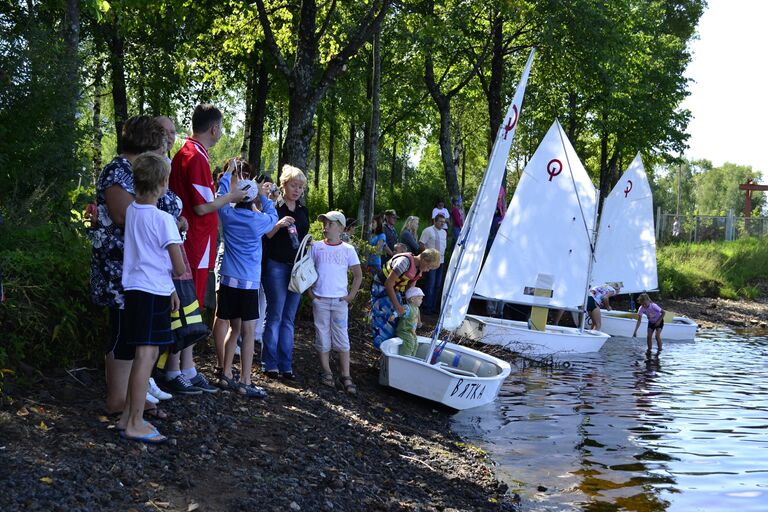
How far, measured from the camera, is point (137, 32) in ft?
68.5

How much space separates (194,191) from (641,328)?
16.2 meters

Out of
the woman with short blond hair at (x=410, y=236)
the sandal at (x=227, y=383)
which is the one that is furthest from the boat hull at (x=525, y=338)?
the sandal at (x=227, y=383)

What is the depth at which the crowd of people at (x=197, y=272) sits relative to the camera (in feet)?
16.3

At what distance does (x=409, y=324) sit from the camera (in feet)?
31.0

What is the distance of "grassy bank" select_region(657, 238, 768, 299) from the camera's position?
93.4 feet

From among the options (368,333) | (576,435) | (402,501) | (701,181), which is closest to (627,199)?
(368,333)

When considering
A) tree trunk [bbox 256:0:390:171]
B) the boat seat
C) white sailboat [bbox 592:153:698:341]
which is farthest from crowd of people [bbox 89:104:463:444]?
white sailboat [bbox 592:153:698:341]

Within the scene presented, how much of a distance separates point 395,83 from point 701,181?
4582 inches

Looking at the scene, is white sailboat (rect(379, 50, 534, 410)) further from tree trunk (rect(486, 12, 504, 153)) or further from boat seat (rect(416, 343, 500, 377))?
tree trunk (rect(486, 12, 504, 153))

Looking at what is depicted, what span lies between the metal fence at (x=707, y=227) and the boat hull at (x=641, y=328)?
17410 millimetres

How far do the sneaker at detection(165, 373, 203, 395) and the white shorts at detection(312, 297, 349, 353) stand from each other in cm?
209

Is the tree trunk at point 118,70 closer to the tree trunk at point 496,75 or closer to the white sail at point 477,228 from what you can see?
the tree trunk at point 496,75

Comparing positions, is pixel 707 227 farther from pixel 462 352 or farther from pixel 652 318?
pixel 462 352

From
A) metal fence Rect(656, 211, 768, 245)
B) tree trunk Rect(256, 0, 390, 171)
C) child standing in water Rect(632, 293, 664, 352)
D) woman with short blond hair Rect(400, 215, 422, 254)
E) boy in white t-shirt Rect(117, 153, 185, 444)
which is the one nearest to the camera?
boy in white t-shirt Rect(117, 153, 185, 444)
